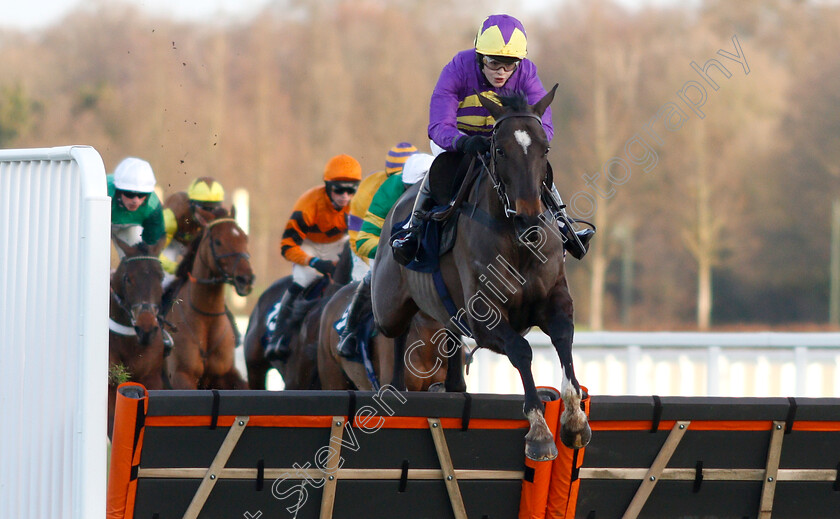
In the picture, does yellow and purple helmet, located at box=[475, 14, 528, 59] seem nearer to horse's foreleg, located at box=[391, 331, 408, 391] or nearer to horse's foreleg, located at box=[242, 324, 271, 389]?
horse's foreleg, located at box=[391, 331, 408, 391]

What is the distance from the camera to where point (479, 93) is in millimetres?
4758

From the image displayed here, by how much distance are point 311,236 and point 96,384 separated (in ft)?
16.1

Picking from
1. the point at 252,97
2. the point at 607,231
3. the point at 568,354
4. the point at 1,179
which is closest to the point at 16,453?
the point at 1,179

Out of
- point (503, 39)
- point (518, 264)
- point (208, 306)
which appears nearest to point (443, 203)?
point (518, 264)

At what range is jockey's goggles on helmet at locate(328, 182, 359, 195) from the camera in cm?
769

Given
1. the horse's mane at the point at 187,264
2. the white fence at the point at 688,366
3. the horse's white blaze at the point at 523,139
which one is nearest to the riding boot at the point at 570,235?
the horse's white blaze at the point at 523,139

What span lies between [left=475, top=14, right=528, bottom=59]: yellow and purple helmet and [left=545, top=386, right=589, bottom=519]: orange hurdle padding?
151cm

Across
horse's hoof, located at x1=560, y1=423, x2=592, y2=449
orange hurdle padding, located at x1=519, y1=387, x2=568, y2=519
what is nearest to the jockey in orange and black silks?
orange hurdle padding, located at x1=519, y1=387, x2=568, y2=519

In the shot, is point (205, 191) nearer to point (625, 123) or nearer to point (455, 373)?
point (455, 373)

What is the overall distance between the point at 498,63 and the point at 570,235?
32.8 inches

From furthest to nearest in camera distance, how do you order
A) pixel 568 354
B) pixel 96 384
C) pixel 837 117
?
1. pixel 837 117
2. pixel 568 354
3. pixel 96 384

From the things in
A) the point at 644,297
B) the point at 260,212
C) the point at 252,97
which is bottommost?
the point at 644,297

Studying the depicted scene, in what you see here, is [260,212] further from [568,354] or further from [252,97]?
[568,354]

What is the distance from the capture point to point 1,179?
3617mm
